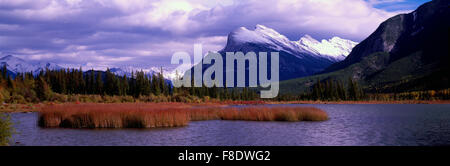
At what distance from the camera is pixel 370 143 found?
33.1m

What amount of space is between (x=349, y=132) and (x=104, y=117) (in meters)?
25.6

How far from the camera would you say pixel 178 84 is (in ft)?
620

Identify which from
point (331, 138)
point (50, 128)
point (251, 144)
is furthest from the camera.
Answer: point (50, 128)

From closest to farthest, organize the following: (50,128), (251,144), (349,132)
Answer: (251,144), (349,132), (50,128)

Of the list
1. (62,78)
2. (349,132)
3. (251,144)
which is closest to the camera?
(251,144)

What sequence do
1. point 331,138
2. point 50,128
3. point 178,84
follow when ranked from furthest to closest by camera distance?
1. point 178,84
2. point 50,128
3. point 331,138

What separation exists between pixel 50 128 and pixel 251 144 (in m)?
23.6

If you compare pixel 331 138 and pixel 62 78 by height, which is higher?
pixel 62 78

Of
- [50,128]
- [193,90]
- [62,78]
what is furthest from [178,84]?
[50,128]

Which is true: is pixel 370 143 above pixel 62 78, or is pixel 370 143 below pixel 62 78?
below
